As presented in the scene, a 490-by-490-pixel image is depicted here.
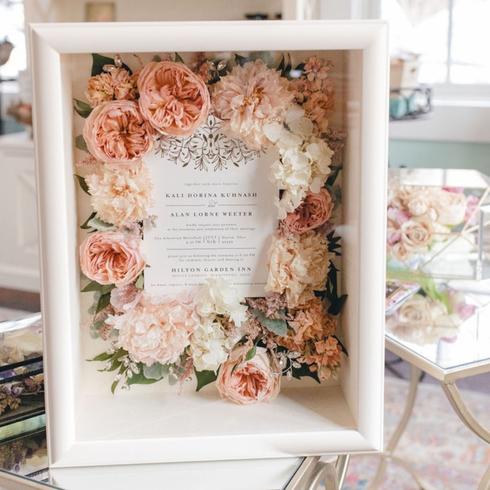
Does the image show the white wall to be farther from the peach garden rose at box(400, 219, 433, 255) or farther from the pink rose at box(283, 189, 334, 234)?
the pink rose at box(283, 189, 334, 234)

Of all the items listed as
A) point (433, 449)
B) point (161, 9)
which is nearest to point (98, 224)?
point (161, 9)

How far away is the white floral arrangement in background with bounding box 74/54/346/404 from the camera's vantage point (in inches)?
32.5

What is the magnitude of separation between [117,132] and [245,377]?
0.31m

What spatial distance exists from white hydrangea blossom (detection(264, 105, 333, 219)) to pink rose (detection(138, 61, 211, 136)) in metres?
0.08

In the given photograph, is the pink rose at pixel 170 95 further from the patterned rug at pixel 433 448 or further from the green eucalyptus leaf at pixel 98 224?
the patterned rug at pixel 433 448

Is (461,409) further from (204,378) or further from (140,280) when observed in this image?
(140,280)

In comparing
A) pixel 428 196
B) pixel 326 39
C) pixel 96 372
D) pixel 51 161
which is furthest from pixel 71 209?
pixel 428 196

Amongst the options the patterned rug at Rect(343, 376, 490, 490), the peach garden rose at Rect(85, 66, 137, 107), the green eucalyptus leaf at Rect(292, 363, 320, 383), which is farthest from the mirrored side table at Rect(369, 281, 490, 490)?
the patterned rug at Rect(343, 376, 490, 490)

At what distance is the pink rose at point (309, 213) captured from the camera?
86cm

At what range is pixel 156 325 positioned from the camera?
2.84ft

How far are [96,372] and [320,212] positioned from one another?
0.31 m

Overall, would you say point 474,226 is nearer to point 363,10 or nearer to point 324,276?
point 324,276

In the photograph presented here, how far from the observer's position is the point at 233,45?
2.51 feet

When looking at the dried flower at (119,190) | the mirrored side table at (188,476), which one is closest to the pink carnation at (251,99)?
the dried flower at (119,190)
